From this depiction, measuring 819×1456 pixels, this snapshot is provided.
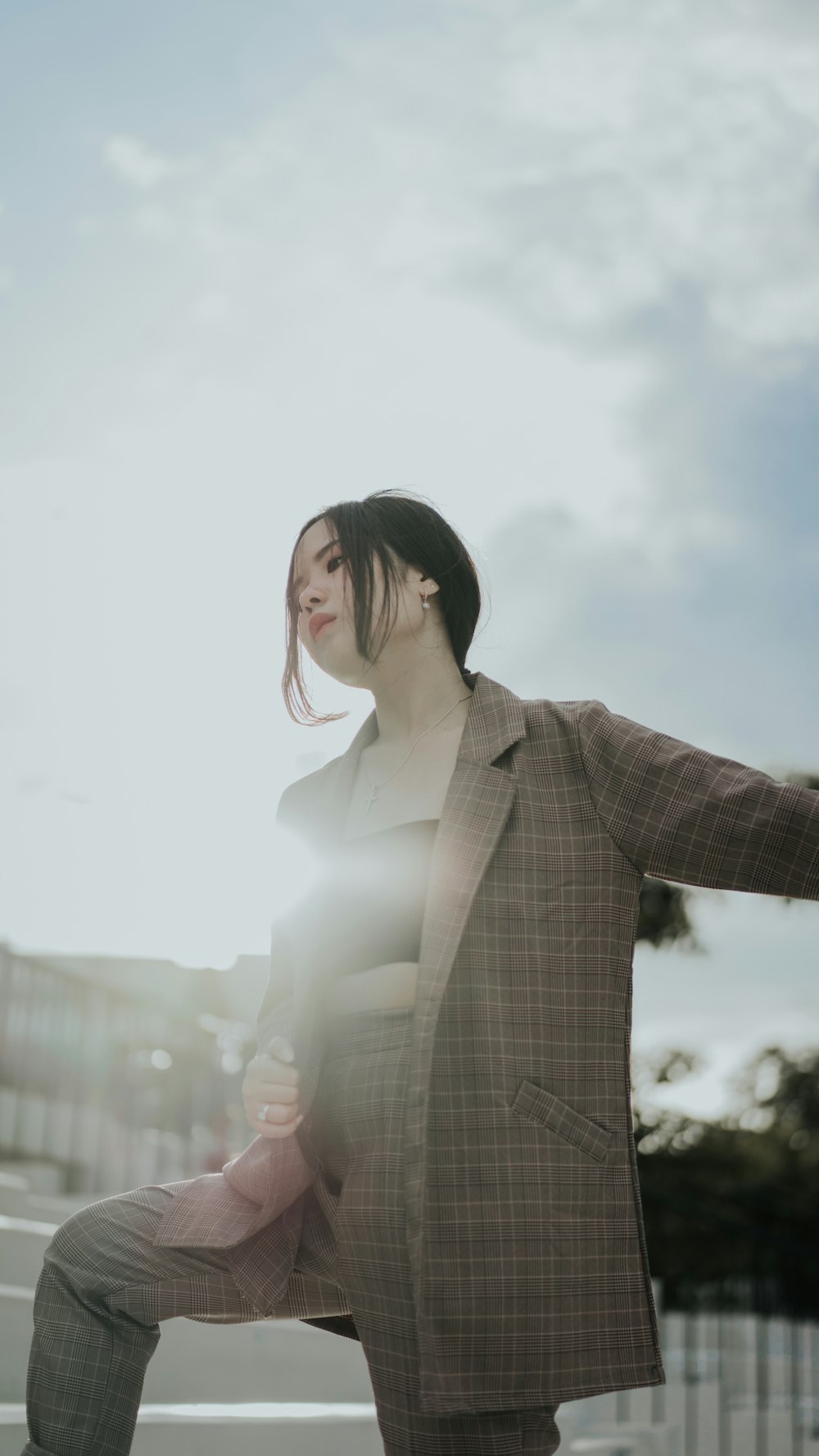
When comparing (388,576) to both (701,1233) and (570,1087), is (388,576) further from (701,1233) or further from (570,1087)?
(701,1233)

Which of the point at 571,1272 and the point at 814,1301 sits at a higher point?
the point at 571,1272

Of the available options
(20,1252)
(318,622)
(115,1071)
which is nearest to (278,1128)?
(318,622)

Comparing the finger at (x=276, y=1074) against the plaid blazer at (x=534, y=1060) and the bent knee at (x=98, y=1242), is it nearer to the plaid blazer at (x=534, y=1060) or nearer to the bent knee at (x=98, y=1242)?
the plaid blazer at (x=534, y=1060)

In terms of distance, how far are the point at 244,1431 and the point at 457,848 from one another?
185 centimetres

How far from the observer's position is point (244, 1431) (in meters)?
2.71

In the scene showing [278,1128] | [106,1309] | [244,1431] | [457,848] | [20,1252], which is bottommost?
[244,1431]

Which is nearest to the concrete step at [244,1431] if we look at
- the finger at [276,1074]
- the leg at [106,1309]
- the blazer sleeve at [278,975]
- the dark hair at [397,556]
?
the leg at [106,1309]

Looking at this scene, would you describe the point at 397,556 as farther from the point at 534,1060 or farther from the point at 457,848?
the point at 534,1060

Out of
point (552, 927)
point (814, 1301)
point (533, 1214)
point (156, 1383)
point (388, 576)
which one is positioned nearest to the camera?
point (533, 1214)

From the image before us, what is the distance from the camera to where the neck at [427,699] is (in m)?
1.87

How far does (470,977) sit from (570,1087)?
178 millimetres

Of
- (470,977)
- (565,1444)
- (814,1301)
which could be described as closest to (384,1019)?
(470,977)

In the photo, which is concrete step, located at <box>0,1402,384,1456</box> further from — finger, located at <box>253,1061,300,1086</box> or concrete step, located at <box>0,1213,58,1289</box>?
Result: finger, located at <box>253,1061,300,1086</box>

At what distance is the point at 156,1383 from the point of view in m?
3.19
